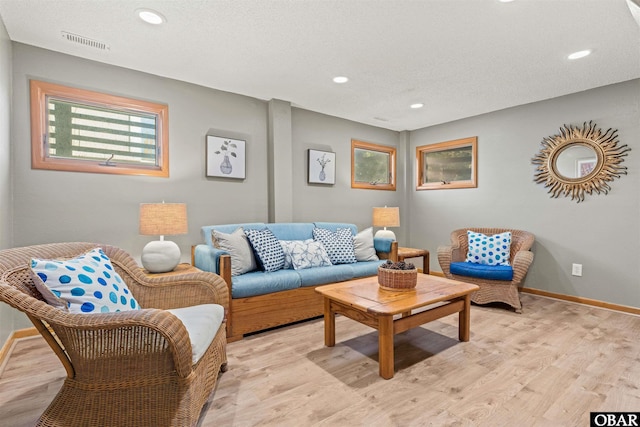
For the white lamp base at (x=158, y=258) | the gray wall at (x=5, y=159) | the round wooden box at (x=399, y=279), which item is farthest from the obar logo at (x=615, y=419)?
the gray wall at (x=5, y=159)

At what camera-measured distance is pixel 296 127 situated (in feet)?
13.3

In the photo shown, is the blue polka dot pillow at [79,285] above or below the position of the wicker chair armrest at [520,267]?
above

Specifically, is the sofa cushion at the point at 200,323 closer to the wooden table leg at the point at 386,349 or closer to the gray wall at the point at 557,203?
the wooden table leg at the point at 386,349

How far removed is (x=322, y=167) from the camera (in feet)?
14.1

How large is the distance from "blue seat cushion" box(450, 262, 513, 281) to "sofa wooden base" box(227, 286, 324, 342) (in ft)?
5.50

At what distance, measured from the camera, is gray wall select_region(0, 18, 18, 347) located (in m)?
2.13

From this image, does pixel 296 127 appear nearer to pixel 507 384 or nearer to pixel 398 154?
pixel 398 154

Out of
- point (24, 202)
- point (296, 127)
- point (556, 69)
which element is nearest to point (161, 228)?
point (24, 202)

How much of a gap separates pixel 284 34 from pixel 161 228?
6.05 ft

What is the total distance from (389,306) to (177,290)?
1.33m

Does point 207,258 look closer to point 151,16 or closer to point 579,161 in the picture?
point 151,16

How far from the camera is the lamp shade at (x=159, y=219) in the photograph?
2.60 meters

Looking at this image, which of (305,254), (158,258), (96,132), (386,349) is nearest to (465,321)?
(386,349)

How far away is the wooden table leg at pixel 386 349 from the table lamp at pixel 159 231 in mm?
1789
